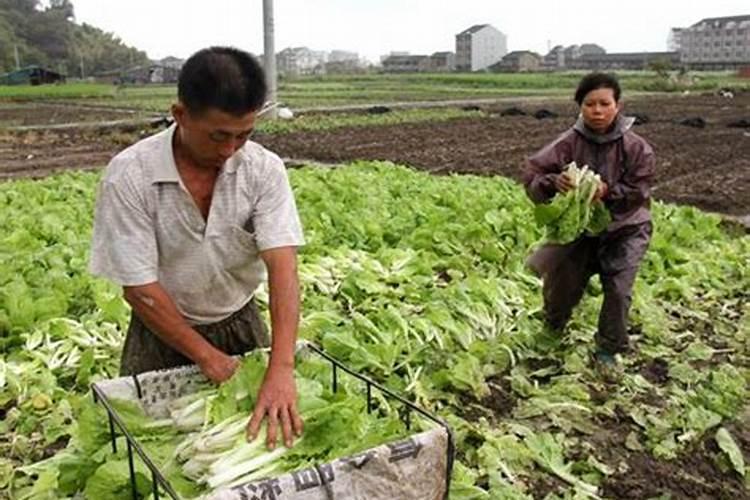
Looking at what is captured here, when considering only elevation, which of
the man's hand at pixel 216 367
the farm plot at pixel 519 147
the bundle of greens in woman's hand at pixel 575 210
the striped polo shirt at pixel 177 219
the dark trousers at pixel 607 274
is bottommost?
the farm plot at pixel 519 147

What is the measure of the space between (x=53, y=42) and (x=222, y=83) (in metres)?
91.8

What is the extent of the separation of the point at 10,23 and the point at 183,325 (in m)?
90.7

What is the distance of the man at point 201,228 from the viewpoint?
2.43 meters

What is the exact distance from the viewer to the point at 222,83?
231 cm

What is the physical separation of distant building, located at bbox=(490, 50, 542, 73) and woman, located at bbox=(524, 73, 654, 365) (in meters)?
96.1

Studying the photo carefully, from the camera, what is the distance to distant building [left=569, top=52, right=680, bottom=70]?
285 feet

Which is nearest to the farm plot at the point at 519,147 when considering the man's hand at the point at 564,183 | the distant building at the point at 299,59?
the man's hand at the point at 564,183

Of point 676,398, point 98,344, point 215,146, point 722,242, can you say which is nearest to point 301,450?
point 215,146

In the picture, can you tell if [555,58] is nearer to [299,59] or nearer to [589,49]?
[589,49]

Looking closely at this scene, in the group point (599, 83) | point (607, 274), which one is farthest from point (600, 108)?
point (607, 274)

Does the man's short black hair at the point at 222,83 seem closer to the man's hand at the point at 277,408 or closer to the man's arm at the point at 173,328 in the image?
the man's arm at the point at 173,328

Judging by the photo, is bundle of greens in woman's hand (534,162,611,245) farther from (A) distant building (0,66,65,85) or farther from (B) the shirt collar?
(A) distant building (0,66,65,85)

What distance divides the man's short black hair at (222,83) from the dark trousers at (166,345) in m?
1.02

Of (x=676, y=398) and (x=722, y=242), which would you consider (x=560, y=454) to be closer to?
(x=676, y=398)
